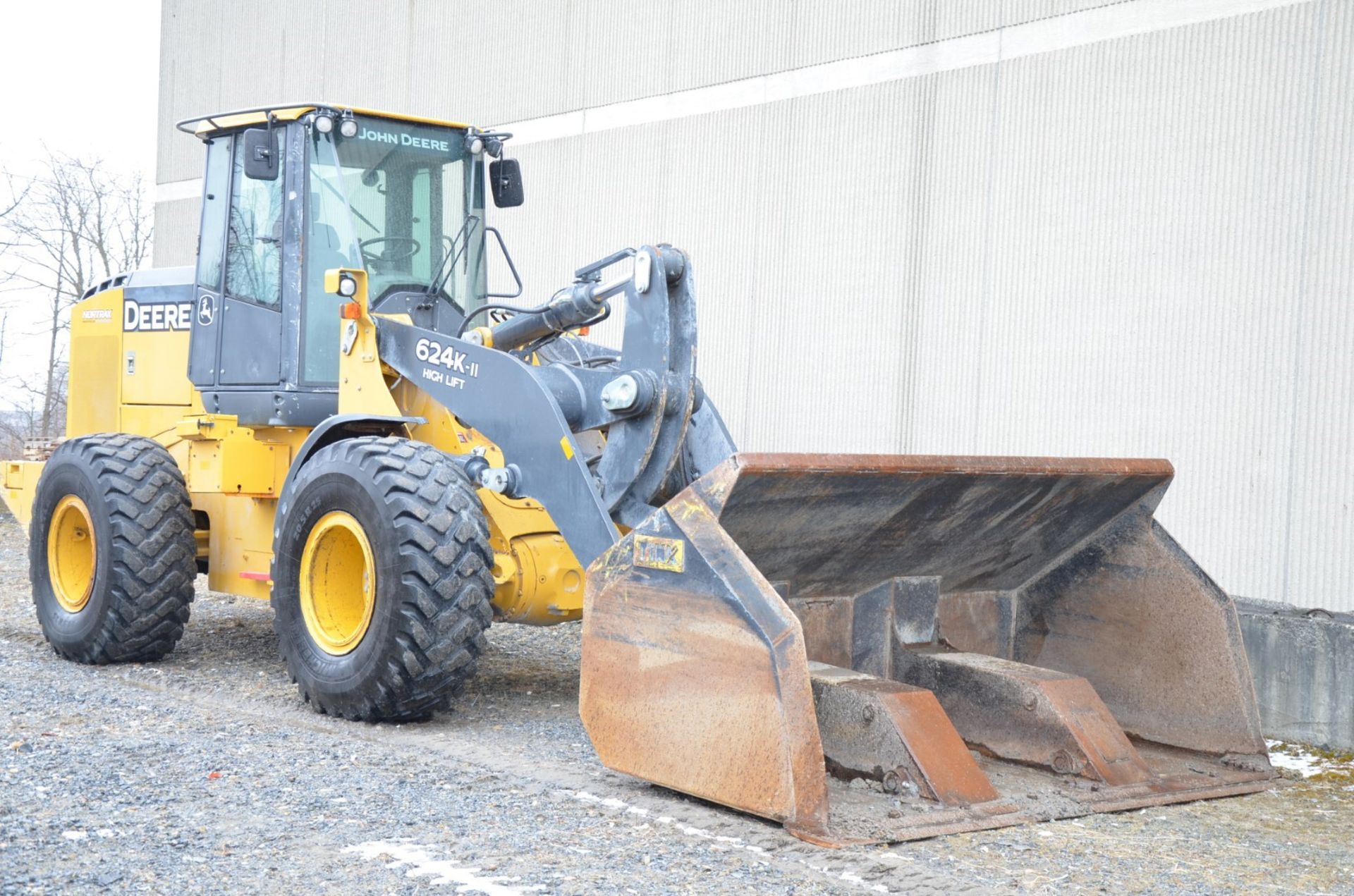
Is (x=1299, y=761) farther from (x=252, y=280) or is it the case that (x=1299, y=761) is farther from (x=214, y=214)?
(x=214, y=214)

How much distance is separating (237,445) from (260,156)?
1.53 m

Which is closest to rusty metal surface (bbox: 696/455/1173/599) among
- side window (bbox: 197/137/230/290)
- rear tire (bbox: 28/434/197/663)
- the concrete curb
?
the concrete curb

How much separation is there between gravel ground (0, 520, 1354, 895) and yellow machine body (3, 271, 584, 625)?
2.30 ft

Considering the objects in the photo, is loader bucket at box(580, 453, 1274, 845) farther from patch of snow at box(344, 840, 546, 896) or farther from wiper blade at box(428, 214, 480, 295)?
wiper blade at box(428, 214, 480, 295)

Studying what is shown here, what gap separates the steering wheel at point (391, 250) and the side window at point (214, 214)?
98cm

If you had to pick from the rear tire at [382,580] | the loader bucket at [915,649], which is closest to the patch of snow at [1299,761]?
the loader bucket at [915,649]

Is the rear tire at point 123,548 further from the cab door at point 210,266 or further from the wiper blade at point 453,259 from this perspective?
the wiper blade at point 453,259

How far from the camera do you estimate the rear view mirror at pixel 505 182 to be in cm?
772

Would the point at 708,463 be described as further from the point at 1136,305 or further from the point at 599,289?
the point at 1136,305

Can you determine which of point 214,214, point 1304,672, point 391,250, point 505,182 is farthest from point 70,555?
point 1304,672

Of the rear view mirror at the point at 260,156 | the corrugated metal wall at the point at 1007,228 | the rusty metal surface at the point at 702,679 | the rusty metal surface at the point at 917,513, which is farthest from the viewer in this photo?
the corrugated metal wall at the point at 1007,228

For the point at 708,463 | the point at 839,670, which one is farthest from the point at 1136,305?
the point at 839,670

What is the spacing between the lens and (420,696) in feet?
19.1

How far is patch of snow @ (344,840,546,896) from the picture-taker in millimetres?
3861
